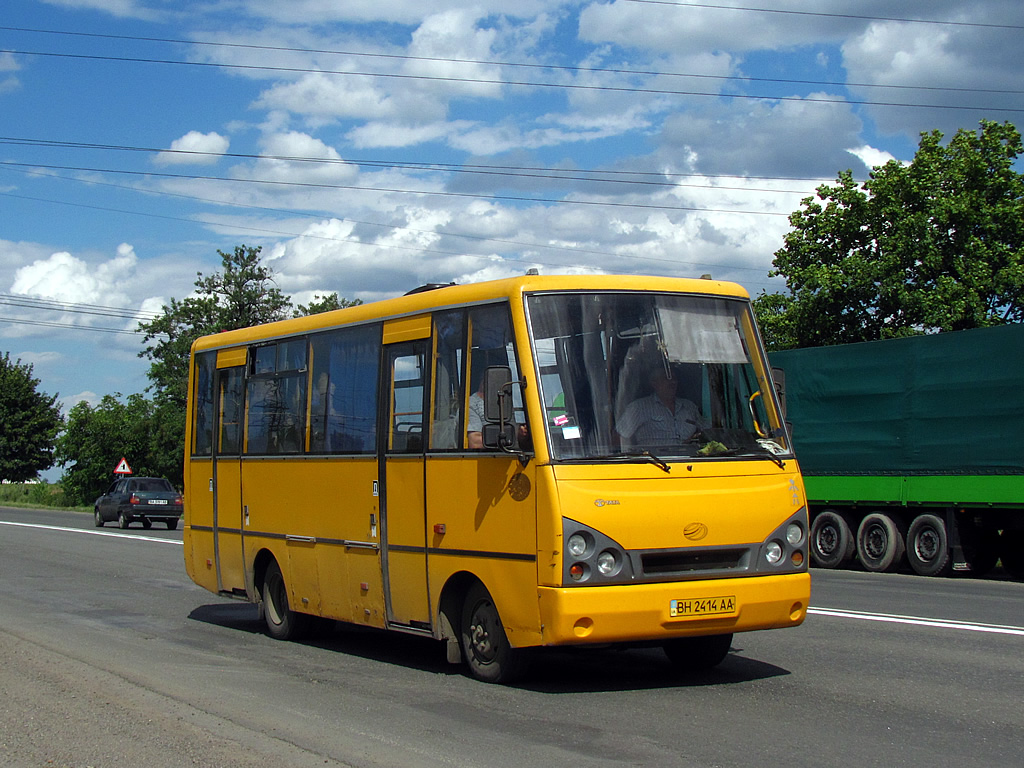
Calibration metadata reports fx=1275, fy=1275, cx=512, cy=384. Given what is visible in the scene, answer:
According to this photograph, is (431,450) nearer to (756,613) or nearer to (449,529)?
(449,529)

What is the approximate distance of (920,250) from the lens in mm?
37094

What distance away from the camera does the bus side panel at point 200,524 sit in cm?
1333

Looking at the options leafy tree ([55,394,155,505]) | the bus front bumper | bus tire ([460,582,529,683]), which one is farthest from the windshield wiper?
leafy tree ([55,394,155,505])

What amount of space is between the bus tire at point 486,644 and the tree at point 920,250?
29624 mm

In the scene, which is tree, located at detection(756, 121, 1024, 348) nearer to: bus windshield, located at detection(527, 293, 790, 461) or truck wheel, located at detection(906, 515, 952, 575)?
truck wheel, located at detection(906, 515, 952, 575)

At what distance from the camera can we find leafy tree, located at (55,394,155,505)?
6706 cm

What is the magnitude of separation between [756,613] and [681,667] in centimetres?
127

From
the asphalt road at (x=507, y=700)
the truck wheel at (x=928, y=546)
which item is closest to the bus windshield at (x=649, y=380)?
the asphalt road at (x=507, y=700)

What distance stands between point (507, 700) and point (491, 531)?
43.9 inches

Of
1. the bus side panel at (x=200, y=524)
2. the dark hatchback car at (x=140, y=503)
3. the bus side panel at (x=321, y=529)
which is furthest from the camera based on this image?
the dark hatchback car at (x=140, y=503)

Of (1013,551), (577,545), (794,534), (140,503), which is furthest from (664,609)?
(140,503)

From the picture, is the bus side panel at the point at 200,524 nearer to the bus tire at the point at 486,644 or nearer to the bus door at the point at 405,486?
the bus door at the point at 405,486

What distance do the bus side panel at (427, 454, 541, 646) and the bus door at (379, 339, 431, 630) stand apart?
177 mm

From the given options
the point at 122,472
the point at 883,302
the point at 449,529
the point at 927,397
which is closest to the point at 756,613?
the point at 449,529
